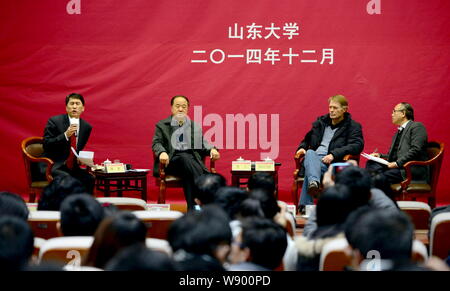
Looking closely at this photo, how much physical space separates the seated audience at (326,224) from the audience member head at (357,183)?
12 cm

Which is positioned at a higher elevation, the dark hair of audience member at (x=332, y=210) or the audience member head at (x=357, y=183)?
the audience member head at (x=357, y=183)

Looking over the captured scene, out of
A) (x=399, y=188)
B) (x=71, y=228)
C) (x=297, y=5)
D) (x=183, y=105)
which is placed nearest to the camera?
(x=71, y=228)

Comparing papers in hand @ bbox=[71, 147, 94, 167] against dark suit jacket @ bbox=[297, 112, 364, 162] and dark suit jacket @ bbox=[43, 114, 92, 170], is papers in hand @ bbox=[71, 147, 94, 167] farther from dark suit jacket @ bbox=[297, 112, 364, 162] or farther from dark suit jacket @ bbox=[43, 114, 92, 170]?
dark suit jacket @ bbox=[297, 112, 364, 162]

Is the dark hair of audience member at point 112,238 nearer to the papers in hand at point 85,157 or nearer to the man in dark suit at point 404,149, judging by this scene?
the papers in hand at point 85,157

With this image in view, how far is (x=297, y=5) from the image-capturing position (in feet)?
20.9

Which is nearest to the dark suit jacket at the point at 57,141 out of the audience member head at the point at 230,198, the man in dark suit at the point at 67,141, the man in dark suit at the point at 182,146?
the man in dark suit at the point at 67,141

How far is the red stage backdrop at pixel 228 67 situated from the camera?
6.35 metres

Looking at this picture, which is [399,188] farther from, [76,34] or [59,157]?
[76,34]

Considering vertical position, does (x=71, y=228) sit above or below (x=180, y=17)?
below

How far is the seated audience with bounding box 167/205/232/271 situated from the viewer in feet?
5.95

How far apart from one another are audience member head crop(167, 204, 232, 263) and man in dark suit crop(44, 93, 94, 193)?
356 centimetres

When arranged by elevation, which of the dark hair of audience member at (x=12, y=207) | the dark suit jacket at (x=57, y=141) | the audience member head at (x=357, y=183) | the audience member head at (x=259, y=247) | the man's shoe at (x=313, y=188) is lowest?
the man's shoe at (x=313, y=188)
